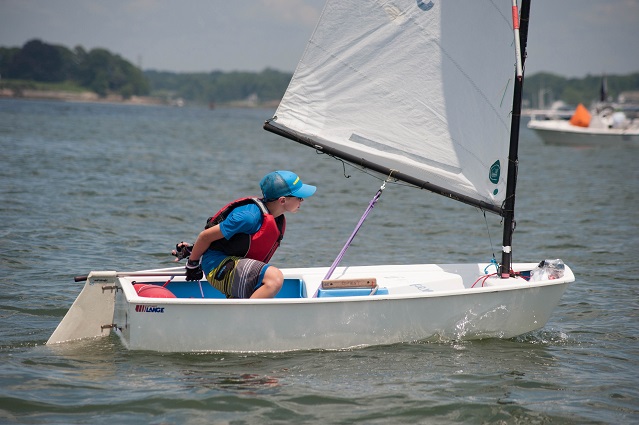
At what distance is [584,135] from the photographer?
134 ft

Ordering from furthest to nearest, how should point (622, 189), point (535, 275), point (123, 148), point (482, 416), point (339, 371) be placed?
point (123, 148) → point (622, 189) → point (535, 275) → point (339, 371) → point (482, 416)

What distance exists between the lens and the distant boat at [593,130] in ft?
134

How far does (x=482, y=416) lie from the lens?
17.0 ft

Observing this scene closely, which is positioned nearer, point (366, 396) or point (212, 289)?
point (366, 396)

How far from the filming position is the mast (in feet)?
20.7

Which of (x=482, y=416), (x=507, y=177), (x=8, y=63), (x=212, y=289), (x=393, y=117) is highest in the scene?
(x=8, y=63)

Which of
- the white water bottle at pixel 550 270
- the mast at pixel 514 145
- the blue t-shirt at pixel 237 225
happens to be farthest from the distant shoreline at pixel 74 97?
the white water bottle at pixel 550 270

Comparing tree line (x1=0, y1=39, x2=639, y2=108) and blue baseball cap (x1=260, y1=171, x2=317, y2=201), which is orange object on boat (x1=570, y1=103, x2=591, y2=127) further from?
tree line (x1=0, y1=39, x2=639, y2=108)

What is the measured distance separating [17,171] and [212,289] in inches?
494

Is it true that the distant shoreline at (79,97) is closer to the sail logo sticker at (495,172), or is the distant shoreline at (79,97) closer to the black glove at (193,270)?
the black glove at (193,270)

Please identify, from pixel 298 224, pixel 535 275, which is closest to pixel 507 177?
pixel 535 275

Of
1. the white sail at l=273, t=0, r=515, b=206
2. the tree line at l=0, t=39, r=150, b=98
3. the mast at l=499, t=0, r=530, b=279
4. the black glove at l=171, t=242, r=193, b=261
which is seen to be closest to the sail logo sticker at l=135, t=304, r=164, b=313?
the black glove at l=171, t=242, r=193, b=261

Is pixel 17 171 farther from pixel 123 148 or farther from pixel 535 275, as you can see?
pixel 535 275

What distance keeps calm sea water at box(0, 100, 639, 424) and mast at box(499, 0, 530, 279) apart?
0.77m
